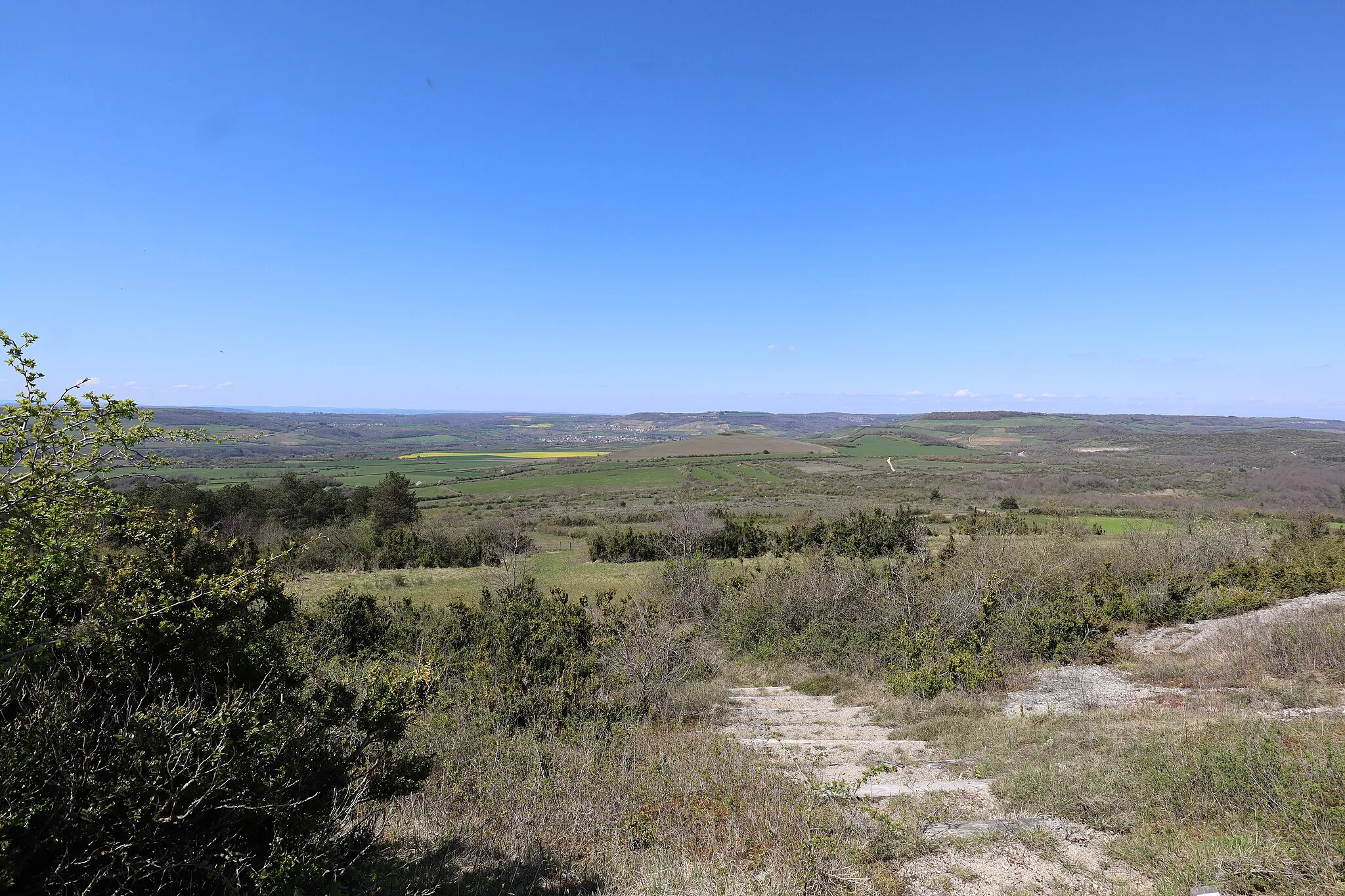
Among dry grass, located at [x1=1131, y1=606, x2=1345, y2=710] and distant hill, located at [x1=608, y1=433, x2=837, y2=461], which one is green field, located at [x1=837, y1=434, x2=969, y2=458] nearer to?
distant hill, located at [x1=608, y1=433, x2=837, y2=461]

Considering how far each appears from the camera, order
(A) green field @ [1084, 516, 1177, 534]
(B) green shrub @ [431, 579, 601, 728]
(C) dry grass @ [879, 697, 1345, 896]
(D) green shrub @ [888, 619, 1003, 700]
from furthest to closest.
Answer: (A) green field @ [1084, 516, 1177, 534], (D) green shrub @ [888, 619, 1003, 700], (B) green shrub @ [431, 579, 601, 728], (C) dry grass @ [879, 697, 1345, 896]

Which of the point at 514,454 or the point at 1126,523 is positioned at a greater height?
the point at 1126,523

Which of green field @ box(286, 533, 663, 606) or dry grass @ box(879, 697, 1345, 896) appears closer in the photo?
dry grass @ box(879, 697, 1345, 896)

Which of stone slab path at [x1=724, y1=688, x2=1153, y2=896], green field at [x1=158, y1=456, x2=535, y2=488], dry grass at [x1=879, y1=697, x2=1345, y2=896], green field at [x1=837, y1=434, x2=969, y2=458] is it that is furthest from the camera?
green field at [x1=837, y1=434, x2=969, y2=458]

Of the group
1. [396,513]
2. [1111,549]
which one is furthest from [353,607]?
[396,513]

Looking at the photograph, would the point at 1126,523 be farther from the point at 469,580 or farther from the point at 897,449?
the point at 897,449

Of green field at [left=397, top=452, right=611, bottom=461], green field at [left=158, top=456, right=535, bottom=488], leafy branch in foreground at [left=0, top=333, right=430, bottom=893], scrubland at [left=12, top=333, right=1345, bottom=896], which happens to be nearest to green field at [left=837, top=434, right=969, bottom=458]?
green field at [left=397, top=452, right=611, bottom=461]

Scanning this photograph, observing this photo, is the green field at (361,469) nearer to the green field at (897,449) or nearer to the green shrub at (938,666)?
the green field at (897,449)

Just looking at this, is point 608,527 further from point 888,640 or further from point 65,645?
point 65,645

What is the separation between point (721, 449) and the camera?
373 ft

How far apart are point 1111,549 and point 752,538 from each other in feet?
57.4

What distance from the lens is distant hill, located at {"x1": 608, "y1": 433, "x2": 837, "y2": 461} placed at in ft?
357

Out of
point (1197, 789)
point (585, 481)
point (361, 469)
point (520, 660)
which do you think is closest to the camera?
point (1197, 789)

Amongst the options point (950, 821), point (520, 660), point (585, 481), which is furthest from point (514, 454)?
point (950, 821)
